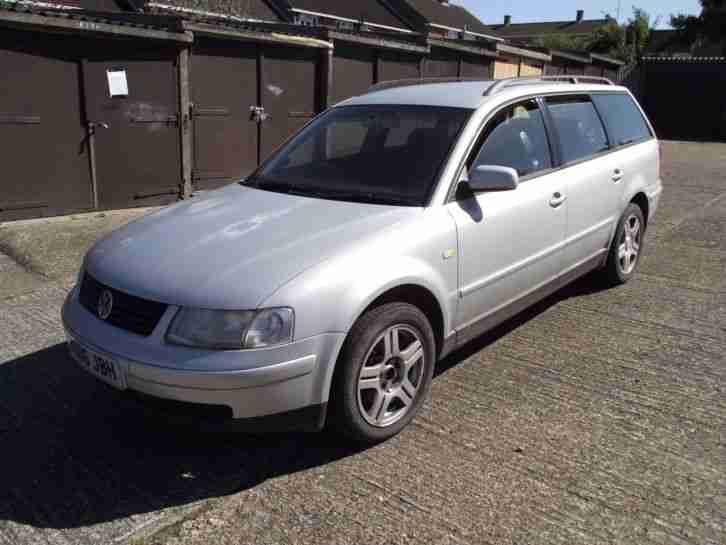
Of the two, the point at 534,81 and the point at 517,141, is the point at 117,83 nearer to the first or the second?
the point at 534,81

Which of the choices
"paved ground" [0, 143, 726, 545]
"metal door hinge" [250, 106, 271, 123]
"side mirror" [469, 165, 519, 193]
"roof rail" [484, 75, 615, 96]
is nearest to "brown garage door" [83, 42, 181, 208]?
"metal door hinge" [250, 106, 271, 123]

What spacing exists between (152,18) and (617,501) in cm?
789

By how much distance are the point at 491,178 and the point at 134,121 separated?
6057 millimetres

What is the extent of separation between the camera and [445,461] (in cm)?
318

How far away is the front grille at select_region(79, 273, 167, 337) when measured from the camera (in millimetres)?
2900

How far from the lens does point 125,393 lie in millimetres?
2992

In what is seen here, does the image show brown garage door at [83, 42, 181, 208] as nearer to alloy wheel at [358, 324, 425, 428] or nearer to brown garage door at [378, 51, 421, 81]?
brown garage door at [378, 51, 421, 81]

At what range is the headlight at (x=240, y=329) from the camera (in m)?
2.77

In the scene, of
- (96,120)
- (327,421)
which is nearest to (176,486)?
(327,421)

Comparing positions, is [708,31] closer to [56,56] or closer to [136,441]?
[56,56]

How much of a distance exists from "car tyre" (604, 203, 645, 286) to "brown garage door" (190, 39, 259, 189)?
5.73 m

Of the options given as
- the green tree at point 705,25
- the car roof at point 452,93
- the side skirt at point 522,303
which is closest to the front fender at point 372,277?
the side skirt at point 522,303

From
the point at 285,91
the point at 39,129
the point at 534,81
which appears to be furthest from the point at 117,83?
the point at 534,81

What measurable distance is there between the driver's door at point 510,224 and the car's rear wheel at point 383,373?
44cm
